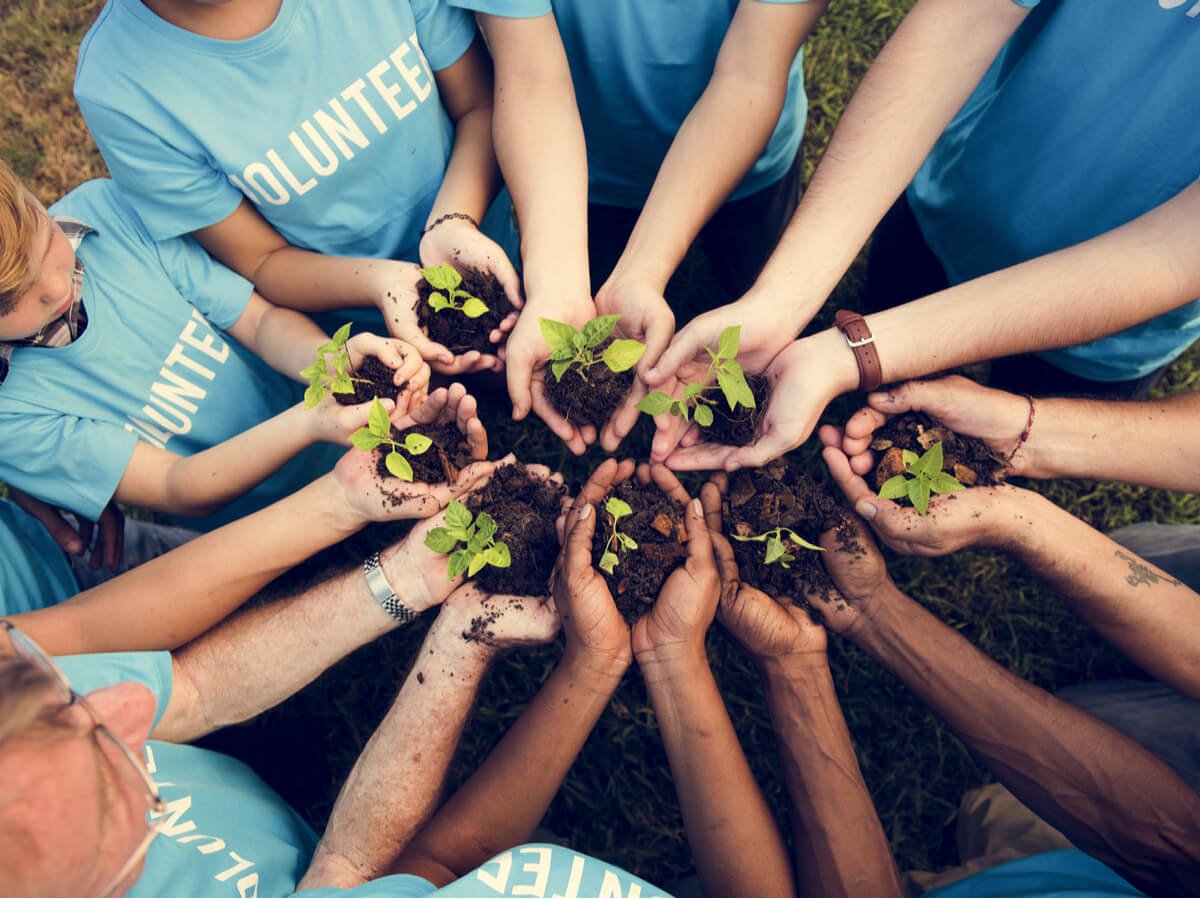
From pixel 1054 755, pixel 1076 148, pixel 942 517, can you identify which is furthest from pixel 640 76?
pixel 1054 755

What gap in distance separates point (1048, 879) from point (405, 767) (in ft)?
6.44

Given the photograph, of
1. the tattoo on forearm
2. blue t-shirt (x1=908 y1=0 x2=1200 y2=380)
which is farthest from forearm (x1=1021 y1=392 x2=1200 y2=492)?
the tattoo on forearm

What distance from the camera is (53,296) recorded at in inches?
78.0

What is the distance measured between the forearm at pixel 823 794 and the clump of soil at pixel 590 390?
42.5 inches

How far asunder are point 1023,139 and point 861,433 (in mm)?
1016

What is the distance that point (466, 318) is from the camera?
245 centimetres

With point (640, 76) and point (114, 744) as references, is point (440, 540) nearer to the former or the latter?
point (114, 744)

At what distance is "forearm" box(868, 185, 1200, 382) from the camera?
6.01 feet

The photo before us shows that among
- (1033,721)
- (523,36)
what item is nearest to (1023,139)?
(523,36)

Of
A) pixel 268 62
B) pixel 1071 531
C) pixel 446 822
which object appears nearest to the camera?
pixel 268 62

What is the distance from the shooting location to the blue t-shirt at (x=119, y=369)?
2.11m

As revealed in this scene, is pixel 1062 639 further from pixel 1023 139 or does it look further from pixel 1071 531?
pixel 1023 139

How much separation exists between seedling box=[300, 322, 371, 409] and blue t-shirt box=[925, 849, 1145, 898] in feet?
8.20

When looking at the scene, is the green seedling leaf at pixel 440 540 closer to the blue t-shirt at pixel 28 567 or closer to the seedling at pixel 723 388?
the seedling at pixel 723 388
